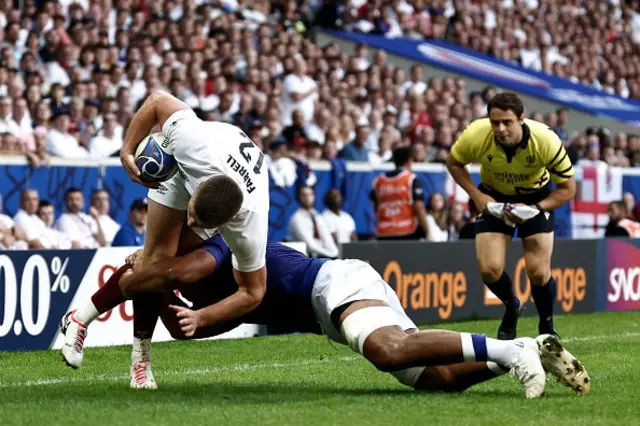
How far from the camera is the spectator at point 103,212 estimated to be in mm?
14789

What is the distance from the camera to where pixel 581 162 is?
22328mm

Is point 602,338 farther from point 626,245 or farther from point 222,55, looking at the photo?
point 222,55

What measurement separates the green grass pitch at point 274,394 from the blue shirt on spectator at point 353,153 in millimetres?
7567

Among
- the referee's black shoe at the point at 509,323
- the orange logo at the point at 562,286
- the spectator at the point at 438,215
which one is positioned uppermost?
the referee's black shoe at the point at 509,323

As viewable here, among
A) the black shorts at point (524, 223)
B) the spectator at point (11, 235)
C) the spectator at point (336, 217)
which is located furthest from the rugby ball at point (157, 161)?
the spectator at point (336, 217)

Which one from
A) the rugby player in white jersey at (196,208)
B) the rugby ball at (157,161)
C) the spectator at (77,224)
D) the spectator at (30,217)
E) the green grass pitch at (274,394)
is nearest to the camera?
the green grass pitch at (274,394)

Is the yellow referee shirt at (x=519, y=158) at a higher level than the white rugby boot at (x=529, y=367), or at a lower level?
higher

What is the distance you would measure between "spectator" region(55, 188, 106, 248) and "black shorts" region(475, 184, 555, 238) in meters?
4.57

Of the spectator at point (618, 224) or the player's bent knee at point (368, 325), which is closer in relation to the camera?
the player's bent knee at point (368, 325)

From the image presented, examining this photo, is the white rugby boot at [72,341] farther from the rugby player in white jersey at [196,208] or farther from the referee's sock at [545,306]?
the referee's sock at [545,306]

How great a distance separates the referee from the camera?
1170 centimetres

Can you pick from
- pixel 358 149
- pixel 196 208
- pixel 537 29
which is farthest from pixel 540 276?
pixel 537 29

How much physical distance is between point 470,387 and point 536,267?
3.75 metres

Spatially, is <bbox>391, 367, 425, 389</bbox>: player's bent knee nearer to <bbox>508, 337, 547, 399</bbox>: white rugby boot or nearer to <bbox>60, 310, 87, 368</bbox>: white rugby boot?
<bbox>508, 337, 547, 399</bbox>: white rugby boot
